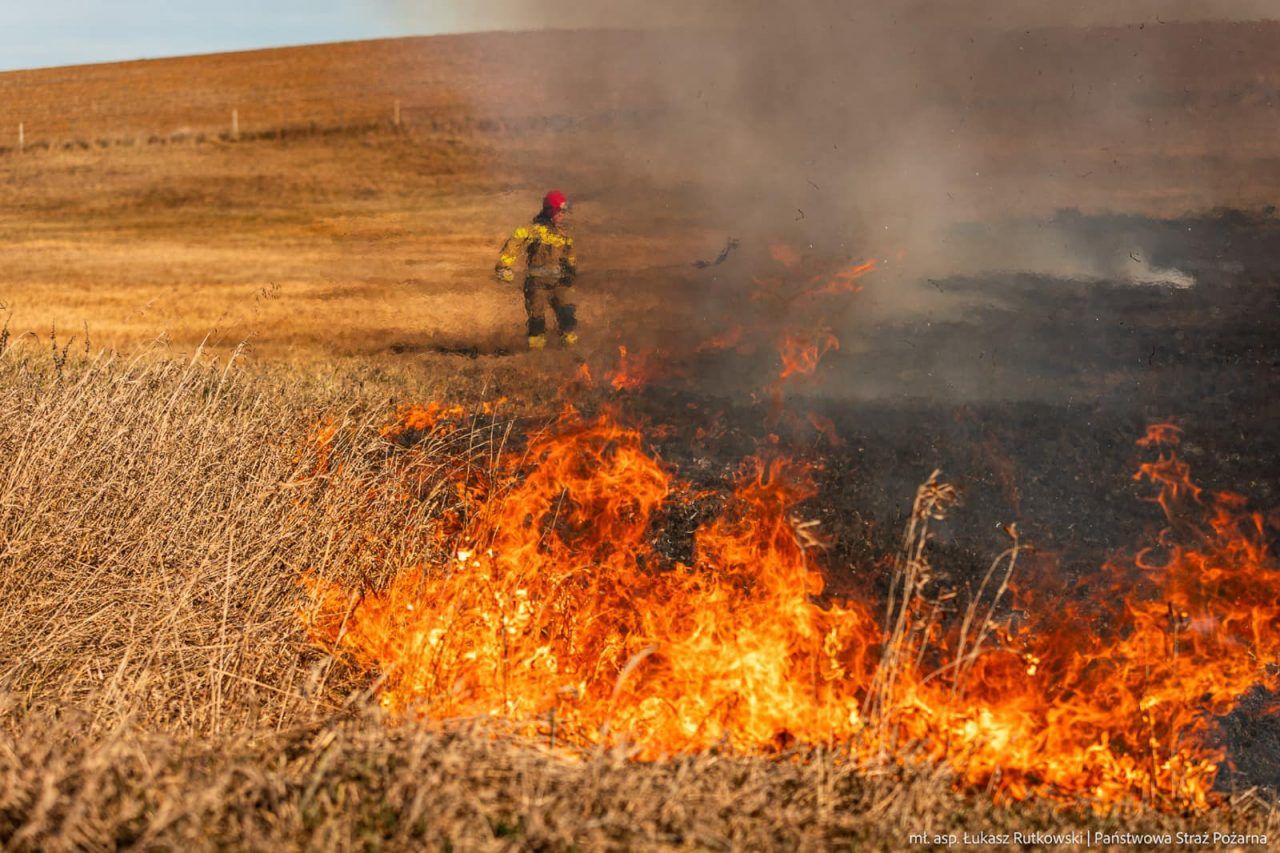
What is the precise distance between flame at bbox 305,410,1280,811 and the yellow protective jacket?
4.81 metres

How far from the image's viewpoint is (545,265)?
13.6m

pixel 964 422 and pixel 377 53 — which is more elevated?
pixel 377 53

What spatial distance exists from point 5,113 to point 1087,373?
35.8 meters

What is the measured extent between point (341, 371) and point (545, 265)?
2.68 metres

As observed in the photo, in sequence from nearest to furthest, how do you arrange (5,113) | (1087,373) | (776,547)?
(776,547), (1087,373), (5,113)

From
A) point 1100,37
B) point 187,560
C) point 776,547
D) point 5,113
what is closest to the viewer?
point 187,560

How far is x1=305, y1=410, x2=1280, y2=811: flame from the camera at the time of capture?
4.97 m

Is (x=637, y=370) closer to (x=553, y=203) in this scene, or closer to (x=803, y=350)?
(x=803, y=350)

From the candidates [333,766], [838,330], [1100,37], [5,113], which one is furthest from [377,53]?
[333,766]

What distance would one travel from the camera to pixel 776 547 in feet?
24.2

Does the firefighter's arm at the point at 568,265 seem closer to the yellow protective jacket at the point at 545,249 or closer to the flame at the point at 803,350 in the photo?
the yellow protective jacket at the point at 545,249

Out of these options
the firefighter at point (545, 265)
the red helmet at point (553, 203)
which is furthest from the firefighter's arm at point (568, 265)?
the red helmet at point (553, 203)

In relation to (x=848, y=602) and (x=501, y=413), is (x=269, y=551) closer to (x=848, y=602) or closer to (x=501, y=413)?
(x=848, y=602)

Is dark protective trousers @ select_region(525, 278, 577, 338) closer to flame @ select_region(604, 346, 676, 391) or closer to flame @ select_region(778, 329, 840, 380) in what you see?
flame @ select_region(604, 346, 676, 391)
